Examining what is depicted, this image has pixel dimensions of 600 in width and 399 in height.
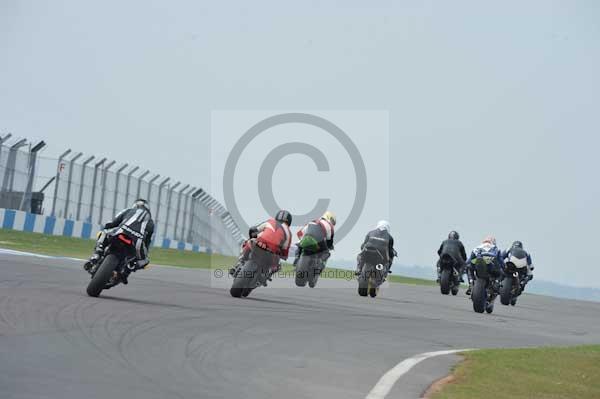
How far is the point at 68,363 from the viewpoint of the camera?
345 inches

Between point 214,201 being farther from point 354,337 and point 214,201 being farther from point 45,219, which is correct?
point 354,337

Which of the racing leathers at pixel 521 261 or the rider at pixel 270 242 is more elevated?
the racing leathers at pixel 521 261

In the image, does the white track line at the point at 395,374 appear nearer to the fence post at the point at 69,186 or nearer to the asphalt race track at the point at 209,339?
the asphalt race track at the point at 209,339

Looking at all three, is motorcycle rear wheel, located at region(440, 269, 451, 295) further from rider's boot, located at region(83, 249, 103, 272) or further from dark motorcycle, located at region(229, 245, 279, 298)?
rider's boot, located at region(83, 249, 103, 272)

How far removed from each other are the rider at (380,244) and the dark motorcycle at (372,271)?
0.11 ft

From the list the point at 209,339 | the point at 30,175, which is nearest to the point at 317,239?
the point at 209,339

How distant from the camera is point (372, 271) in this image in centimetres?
2416

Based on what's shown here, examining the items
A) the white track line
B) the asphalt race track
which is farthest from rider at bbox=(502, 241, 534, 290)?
the white track line

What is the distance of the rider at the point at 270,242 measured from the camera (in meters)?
18.8

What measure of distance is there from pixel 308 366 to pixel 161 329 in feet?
6.93

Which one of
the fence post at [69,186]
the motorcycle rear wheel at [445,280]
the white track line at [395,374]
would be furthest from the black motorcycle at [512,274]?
the fence post at [69,186]

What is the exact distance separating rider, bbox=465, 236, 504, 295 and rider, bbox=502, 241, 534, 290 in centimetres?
465

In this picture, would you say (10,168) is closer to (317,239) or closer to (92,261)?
(317,239)

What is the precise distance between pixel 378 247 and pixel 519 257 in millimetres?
5650
